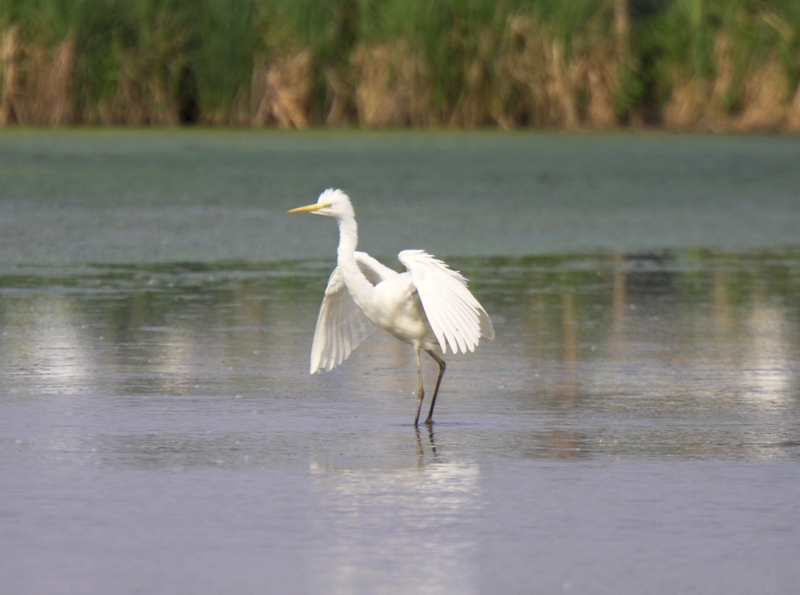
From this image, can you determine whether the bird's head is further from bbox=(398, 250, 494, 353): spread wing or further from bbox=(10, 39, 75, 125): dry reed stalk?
bbox=(10, 39, 75, 125): dry reed stalk

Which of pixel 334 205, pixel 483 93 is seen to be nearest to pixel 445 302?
→ pixel 334 205

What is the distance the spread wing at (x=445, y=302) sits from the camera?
20.2 feet

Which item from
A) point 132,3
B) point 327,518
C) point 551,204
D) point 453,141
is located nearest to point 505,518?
point 327,518

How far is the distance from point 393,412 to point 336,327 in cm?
68

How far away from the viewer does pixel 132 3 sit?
78.4 ft

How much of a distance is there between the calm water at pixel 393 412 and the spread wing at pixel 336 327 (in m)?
0.16

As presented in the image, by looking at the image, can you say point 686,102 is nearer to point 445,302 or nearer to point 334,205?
point 334,205

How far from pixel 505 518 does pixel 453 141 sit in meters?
18.5

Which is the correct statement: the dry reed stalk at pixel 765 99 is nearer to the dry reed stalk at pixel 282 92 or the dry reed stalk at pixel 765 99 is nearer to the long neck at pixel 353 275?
the dry reed stalk at pixel 282 92

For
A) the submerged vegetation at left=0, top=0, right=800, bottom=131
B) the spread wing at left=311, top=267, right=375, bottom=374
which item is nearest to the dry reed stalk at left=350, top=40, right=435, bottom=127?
the submerged vegetation at left=0, top=0, right=800, bottom=131

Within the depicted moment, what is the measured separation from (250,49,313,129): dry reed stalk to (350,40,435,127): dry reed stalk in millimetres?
843

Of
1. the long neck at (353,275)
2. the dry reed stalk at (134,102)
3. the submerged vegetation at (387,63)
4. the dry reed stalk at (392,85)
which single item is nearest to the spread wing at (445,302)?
the long neck at (353,275)

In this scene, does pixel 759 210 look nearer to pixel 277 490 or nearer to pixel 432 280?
pixel 432 280

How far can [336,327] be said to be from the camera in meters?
7.02
